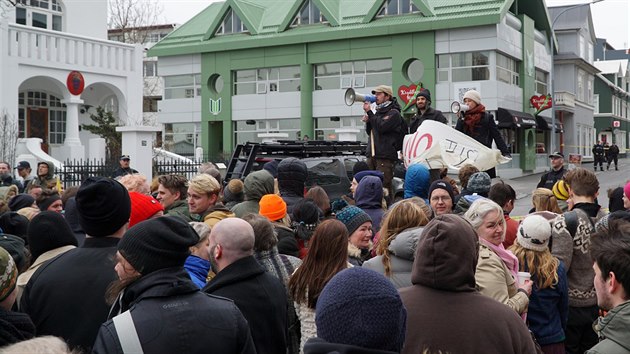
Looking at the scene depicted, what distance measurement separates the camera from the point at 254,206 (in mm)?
6477

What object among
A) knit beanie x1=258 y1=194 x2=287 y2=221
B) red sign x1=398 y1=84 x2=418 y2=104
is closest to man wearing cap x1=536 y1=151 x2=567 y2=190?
knit beanie x1=258 y1=194 x2=287 y2=221

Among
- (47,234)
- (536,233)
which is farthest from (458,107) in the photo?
(47,234)

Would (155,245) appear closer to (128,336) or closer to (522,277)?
(128,336)

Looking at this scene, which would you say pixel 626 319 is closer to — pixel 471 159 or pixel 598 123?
pixel 471 159

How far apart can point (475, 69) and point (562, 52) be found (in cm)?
1955

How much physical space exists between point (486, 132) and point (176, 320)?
7263mm

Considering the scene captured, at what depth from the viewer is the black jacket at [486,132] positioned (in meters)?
9.30

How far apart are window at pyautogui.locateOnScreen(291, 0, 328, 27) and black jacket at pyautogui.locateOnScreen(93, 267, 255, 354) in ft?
129

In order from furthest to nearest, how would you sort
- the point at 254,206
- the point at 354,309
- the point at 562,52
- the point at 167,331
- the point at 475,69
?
the point at 562,52 → the point at 475,69 → the point at 254,206 → the point at 167,331 → the point at 354,309

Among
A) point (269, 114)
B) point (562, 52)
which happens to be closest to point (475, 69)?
point (269, 114)

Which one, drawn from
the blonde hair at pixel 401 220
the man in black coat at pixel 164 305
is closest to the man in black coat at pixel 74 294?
the man in black coat at pixel 164 305

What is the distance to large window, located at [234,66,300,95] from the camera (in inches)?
1629

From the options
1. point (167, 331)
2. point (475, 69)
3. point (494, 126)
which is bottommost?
point (167, 331)

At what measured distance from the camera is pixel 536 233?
15.6ft
